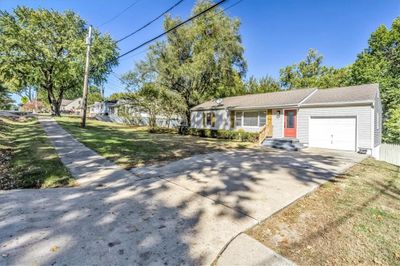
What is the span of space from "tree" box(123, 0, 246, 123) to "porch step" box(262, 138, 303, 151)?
32.0 ft

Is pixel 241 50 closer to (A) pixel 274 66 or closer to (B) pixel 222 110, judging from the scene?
(B) pixel 222 110

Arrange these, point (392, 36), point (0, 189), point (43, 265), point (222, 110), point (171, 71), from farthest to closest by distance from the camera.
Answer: point (392, 36), point (171, 71), point (222, 110), point (0, 189), point (43, 265)

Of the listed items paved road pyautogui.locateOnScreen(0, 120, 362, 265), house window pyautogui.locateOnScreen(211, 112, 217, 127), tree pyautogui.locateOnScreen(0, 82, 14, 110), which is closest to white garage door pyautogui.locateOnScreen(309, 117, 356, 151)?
paved road pyautogui.locateOnScreen(0, 120, 362, 265)

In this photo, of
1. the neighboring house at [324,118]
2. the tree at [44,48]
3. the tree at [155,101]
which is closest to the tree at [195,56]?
the tree at [155,101]

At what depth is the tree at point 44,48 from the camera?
26.2m

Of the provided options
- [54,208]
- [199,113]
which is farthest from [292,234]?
[199,113]

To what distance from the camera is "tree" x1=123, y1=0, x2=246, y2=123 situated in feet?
69.2

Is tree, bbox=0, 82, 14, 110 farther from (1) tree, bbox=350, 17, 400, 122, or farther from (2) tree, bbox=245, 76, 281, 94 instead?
(1) tree, bbox=350, 17, 400, 122

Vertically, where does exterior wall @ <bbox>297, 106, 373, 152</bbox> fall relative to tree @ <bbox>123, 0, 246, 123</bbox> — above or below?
below

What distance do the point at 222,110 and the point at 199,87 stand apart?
529cm

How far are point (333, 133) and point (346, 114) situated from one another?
4.01 feet

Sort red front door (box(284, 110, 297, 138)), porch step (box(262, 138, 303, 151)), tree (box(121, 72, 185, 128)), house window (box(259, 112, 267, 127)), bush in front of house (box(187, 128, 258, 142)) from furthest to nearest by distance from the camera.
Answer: tree (box(121, 72, 185, 128))
house window (box(259, 112, 267, 127))
bush in front of house (box(187, 128, 258, 142))
red front door (box(284, 110, 297, 138))
porch step (box(262, 138, 303, 151))

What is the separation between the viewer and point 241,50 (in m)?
21.9

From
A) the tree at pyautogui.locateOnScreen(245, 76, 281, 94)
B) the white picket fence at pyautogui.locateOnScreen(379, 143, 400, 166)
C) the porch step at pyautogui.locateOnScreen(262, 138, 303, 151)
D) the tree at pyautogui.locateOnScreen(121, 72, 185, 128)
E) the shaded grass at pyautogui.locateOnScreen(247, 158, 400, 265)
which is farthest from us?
the tree at pyautogui.locateOnScreen(245, 76, 281, 94)
